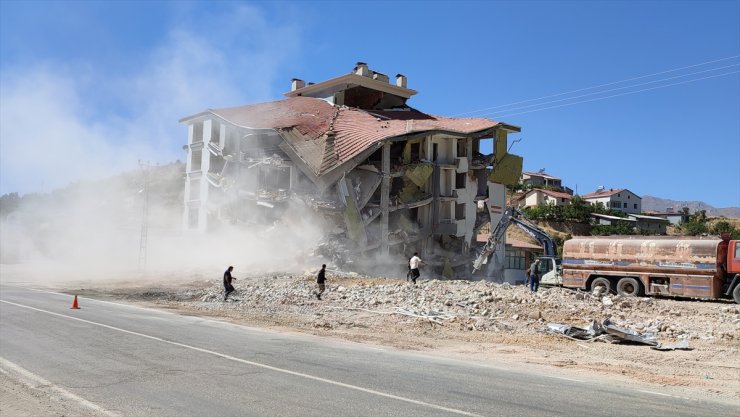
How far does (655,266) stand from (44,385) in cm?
2667

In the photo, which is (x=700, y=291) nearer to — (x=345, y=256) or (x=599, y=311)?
(x=599, y=311)

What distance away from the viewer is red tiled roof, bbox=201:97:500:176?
119ft

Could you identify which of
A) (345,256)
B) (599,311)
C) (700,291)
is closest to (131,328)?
(599,311)

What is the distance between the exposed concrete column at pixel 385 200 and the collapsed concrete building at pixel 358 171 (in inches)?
2.6

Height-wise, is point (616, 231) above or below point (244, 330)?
above

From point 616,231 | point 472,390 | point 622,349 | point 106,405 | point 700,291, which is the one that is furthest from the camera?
point 616,231

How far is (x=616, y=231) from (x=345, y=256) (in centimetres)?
4821

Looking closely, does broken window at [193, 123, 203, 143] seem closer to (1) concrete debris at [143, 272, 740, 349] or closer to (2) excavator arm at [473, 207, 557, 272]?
(1) concrete debris at [143, 272, 740, 349]

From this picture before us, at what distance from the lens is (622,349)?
13227mm

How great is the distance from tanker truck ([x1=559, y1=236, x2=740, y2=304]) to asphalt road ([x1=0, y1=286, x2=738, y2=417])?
1982 centimetres

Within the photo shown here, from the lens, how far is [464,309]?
1878cm

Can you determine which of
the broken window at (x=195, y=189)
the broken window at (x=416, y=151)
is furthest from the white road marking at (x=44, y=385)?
the broken window at (x=195, y=189)

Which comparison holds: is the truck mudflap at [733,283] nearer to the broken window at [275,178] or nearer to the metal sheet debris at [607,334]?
the metal sheet debris at [607,334]

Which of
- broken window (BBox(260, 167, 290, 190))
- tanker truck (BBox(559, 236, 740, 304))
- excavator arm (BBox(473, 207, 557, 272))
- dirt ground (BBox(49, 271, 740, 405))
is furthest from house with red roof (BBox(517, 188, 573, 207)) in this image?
dirt ground (BBox(49, 271, 740, 405))
